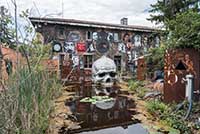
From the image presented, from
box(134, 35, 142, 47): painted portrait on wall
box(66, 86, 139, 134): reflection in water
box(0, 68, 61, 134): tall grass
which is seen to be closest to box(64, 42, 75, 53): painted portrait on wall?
box(134, 35, 142, 47): painted portrait on wall

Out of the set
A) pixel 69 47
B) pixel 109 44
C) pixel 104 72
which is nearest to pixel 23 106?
pixel 104 72

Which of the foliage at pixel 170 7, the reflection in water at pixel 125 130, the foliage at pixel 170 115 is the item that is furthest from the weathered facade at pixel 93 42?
the reflection in water at pixel 125 130

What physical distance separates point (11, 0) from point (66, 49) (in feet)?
60.8

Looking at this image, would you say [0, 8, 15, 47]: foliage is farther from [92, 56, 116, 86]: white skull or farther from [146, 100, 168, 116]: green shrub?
[92, 56, 116, 86]: white skull

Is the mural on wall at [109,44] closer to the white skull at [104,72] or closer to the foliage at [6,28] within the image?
the white skull at [104,72]

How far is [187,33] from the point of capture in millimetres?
8594

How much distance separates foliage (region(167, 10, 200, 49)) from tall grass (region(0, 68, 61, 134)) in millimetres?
4858

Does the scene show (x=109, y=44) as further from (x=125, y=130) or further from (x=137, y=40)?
(x=125, y=130)

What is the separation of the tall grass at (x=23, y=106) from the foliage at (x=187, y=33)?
15.9ft

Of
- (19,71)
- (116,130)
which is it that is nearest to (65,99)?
(116,130)

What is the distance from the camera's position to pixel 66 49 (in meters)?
22.2

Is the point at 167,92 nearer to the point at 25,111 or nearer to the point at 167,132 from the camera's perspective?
the point at 167,132

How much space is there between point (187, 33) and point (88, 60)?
48.2ft

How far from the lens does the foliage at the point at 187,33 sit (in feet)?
27.4
